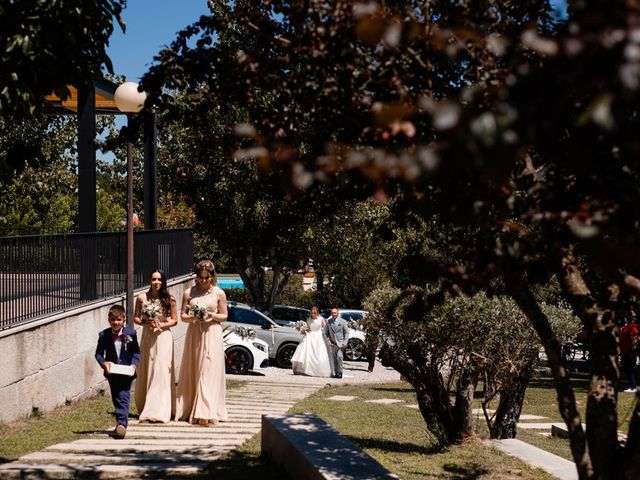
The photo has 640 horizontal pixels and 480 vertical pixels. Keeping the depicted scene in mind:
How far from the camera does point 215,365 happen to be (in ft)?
36.0

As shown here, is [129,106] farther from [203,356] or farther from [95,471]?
[95,471]

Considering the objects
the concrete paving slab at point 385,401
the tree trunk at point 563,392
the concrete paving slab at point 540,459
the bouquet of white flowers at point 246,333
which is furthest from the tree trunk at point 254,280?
the tree trunk at point 563,392

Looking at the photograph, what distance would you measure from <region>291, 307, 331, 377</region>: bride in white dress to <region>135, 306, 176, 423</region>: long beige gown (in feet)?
36.4

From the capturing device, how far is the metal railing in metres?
10.9

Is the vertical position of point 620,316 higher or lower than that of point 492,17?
lower

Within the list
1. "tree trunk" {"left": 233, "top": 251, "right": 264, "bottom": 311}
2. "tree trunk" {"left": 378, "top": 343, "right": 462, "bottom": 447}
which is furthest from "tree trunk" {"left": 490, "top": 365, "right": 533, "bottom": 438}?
"tree trunk" {"left": 233, "top": 251, "right": 264, "bottom": 311}

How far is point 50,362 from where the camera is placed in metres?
11.7

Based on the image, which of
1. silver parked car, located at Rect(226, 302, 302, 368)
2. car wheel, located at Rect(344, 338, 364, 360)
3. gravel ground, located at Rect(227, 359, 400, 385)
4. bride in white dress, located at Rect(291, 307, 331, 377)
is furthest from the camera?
car wheel, located at Rect(344, 338, 364, 360)

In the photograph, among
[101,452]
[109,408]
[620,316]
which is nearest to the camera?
[620,316]

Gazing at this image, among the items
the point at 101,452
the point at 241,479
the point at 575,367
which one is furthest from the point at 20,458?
the point at 575,367

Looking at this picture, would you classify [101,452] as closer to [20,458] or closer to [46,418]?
[20,458]

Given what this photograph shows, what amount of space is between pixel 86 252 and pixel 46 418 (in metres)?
3.55

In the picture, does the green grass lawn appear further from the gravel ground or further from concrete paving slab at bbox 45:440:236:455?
the gravel ground

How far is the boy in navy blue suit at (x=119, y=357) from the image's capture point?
31.3 feet
